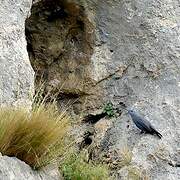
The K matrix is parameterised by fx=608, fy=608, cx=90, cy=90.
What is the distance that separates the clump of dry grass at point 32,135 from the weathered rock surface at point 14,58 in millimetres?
288

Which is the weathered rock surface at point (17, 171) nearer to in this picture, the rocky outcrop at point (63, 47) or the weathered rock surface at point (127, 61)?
the weathered rock surface at point (127, 61)

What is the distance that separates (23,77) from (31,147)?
1.00 m

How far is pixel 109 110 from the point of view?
7738 mm

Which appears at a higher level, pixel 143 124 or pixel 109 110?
pixel 143 124

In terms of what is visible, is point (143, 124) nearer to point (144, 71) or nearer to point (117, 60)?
point (144, 71)

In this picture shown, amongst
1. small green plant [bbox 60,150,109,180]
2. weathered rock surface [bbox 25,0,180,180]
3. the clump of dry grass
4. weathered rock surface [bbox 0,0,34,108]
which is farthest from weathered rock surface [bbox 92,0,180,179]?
weathered rock surface [bbox 0,0,34,108]

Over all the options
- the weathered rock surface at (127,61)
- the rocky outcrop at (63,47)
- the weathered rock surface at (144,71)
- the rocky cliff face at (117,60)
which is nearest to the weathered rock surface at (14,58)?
the rocky cliff face at (117,60)

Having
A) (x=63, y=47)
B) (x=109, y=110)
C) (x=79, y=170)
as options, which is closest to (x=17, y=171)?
(x=79, y=170)

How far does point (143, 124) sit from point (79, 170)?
1.20 metres

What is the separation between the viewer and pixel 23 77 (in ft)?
20.8

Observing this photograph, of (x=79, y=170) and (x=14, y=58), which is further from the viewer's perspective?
(x=14, y=58)

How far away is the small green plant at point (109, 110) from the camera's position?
7691mm

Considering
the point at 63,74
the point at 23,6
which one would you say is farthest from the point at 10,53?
the point at 63,74

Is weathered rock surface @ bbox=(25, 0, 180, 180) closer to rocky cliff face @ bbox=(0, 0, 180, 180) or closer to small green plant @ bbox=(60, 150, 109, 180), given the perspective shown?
rocky cliff face @ bbox=(0, 0, 180, 180)
